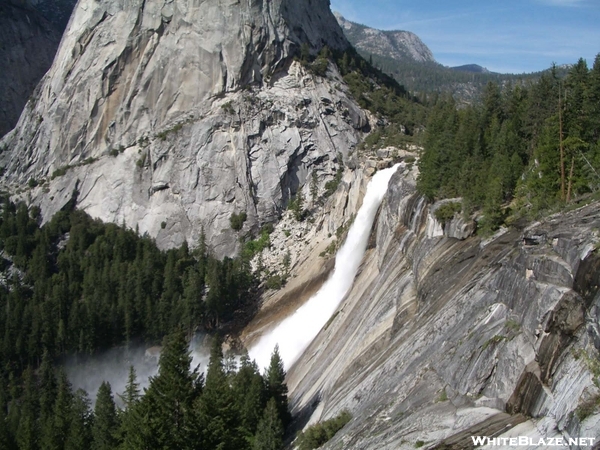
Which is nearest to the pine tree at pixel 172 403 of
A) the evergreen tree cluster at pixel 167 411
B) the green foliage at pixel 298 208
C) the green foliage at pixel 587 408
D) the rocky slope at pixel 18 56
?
the evergreen tree cluster at pixel 167 411

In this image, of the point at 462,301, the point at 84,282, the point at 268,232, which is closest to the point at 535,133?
the point at 462,301

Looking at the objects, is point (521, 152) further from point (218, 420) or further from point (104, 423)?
point (104, 423)

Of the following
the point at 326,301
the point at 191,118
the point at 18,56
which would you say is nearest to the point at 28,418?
the point at 326,301

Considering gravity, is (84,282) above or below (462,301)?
below

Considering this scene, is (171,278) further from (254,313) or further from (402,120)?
(402,120)

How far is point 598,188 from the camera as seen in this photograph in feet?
84.0

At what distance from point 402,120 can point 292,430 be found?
63.4m

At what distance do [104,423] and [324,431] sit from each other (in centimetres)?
2121

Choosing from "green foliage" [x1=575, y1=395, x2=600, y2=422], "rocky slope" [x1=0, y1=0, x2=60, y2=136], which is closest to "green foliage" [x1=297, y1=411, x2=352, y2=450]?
"green foliage" [x1=575, y1=395, x2=600, y2=422]

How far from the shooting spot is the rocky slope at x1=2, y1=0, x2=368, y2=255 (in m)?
84.1

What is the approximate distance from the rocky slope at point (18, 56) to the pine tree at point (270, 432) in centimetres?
11585

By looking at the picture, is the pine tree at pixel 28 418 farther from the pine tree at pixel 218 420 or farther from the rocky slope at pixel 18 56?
the rocky slope at pixel 18 56

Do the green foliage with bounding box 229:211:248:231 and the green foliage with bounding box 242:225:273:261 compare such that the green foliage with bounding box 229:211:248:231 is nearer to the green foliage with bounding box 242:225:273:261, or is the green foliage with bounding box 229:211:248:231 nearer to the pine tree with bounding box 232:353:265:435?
the green foliage with bounding box 242:225:273:261

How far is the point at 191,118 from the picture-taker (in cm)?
8794
